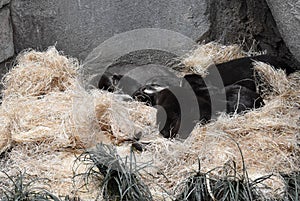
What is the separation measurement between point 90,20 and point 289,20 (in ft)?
4.23

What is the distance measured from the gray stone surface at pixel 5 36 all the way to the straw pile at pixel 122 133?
0.32 meters

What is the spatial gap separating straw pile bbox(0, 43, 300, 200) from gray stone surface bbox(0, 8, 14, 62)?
32 centimetres

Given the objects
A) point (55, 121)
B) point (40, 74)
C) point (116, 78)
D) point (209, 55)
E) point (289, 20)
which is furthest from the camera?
point (209, 55)

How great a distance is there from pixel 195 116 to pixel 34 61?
121cm

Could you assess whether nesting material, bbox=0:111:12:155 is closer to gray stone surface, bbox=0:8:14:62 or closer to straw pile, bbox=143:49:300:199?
straw pile, bbox=143:49:300:199

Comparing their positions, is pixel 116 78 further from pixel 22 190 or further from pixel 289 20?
pixel 22 190

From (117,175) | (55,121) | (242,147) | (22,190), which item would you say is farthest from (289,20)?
(22,190)

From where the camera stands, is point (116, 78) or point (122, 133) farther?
point (116, 78)

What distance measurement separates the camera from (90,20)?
419cm

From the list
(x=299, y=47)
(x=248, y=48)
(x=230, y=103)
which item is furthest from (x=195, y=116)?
(x=248, y=48)

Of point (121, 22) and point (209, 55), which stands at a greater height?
point (121, 22)

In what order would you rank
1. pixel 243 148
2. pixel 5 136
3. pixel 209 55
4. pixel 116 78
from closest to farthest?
pixel 243 148
pixel 5 136
pixel 116 78
pixel 209 55

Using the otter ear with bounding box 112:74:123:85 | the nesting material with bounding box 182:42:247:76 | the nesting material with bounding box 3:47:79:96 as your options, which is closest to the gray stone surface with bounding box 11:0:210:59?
the nesting material with bounding box 182:42:247:76

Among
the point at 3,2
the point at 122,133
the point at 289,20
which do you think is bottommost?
the point at 122,133
